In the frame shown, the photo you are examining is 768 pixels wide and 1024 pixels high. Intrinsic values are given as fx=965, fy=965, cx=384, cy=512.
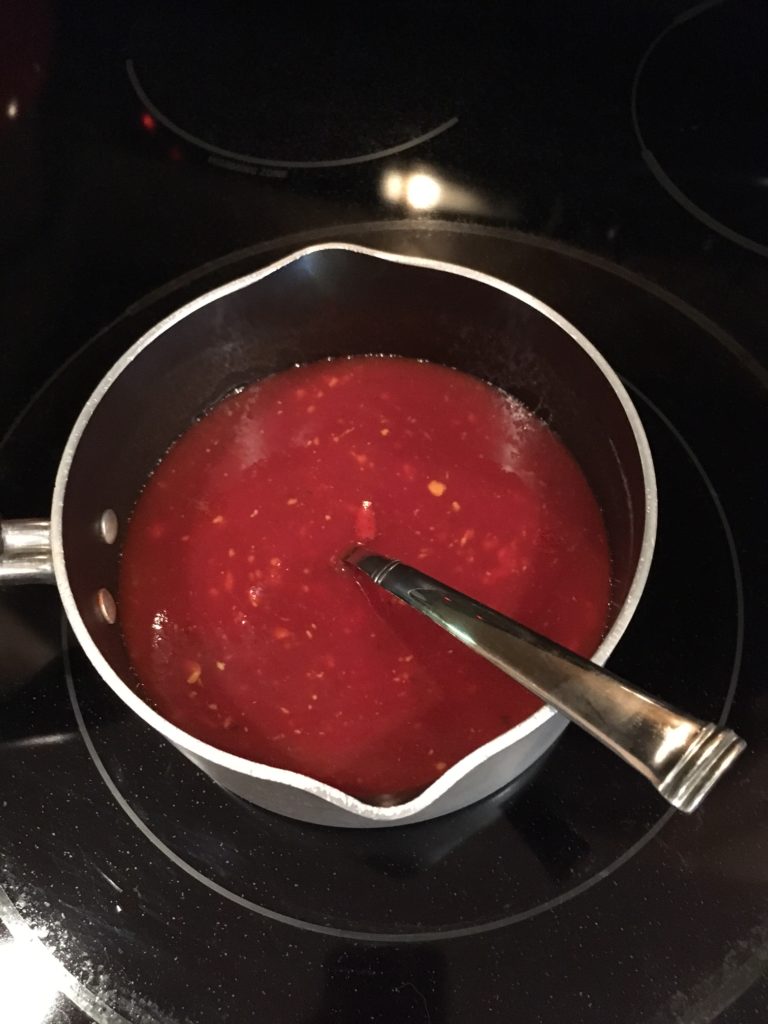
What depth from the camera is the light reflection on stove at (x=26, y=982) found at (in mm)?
753

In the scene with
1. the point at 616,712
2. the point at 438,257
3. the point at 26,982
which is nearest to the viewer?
the point at 616,712

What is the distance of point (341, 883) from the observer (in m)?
0.81

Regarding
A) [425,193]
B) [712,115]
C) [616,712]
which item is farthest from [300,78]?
[616,712]

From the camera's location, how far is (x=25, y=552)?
0.81 m

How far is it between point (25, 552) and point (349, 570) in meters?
0.30

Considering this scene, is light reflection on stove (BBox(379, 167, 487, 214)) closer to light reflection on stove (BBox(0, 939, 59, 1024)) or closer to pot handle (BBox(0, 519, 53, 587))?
pot handle (BBox(0, 519, 53, 587))

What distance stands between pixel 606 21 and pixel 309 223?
45 cm

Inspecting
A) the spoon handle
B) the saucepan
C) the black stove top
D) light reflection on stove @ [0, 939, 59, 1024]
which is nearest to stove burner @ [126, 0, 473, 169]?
the black stove top

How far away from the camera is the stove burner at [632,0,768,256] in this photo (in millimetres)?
1101

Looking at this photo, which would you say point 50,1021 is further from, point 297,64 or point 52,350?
point 297,64

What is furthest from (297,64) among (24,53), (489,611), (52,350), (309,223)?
(489,611)

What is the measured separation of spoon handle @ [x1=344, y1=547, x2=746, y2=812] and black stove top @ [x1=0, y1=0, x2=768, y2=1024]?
0.21m

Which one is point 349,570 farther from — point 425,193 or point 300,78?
point 300,78

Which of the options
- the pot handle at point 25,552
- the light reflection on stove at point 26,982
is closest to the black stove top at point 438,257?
the light reflection on stove at point 26,982
